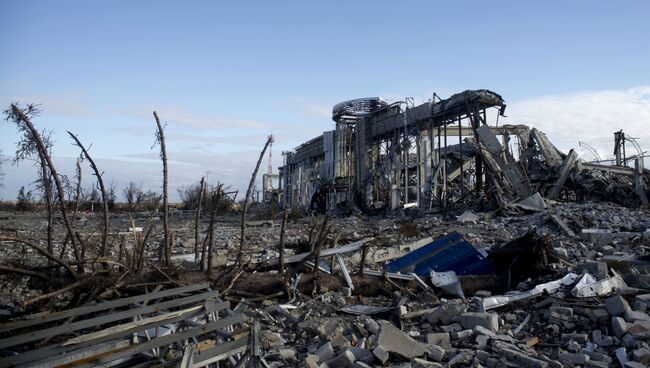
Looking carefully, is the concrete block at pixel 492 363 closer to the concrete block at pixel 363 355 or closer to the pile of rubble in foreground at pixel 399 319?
the pile of rubble in foreground at pixel 399 319

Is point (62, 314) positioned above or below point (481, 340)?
above

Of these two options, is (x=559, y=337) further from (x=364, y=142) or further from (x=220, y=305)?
(x=364, y=142)

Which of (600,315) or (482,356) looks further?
(600,315)

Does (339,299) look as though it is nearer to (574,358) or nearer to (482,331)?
(482,331)

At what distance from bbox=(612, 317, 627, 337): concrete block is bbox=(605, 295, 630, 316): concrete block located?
215 mm

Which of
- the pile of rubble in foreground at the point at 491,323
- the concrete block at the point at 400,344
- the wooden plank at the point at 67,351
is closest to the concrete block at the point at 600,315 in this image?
the pile of rubble in foreground at the point at 491,323

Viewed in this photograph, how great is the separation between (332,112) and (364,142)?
8.09 feet

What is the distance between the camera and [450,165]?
64.9 ft

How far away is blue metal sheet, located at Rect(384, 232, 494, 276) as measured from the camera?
282 inches

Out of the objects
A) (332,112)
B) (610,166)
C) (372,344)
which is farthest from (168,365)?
(332,112)

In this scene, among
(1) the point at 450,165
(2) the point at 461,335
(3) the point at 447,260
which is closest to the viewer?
(2) the point at 461,335

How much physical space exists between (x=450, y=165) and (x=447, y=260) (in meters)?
12.9

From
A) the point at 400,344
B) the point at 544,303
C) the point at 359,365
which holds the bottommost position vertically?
the point at 359,365

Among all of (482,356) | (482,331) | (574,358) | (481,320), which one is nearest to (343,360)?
(482,356)
